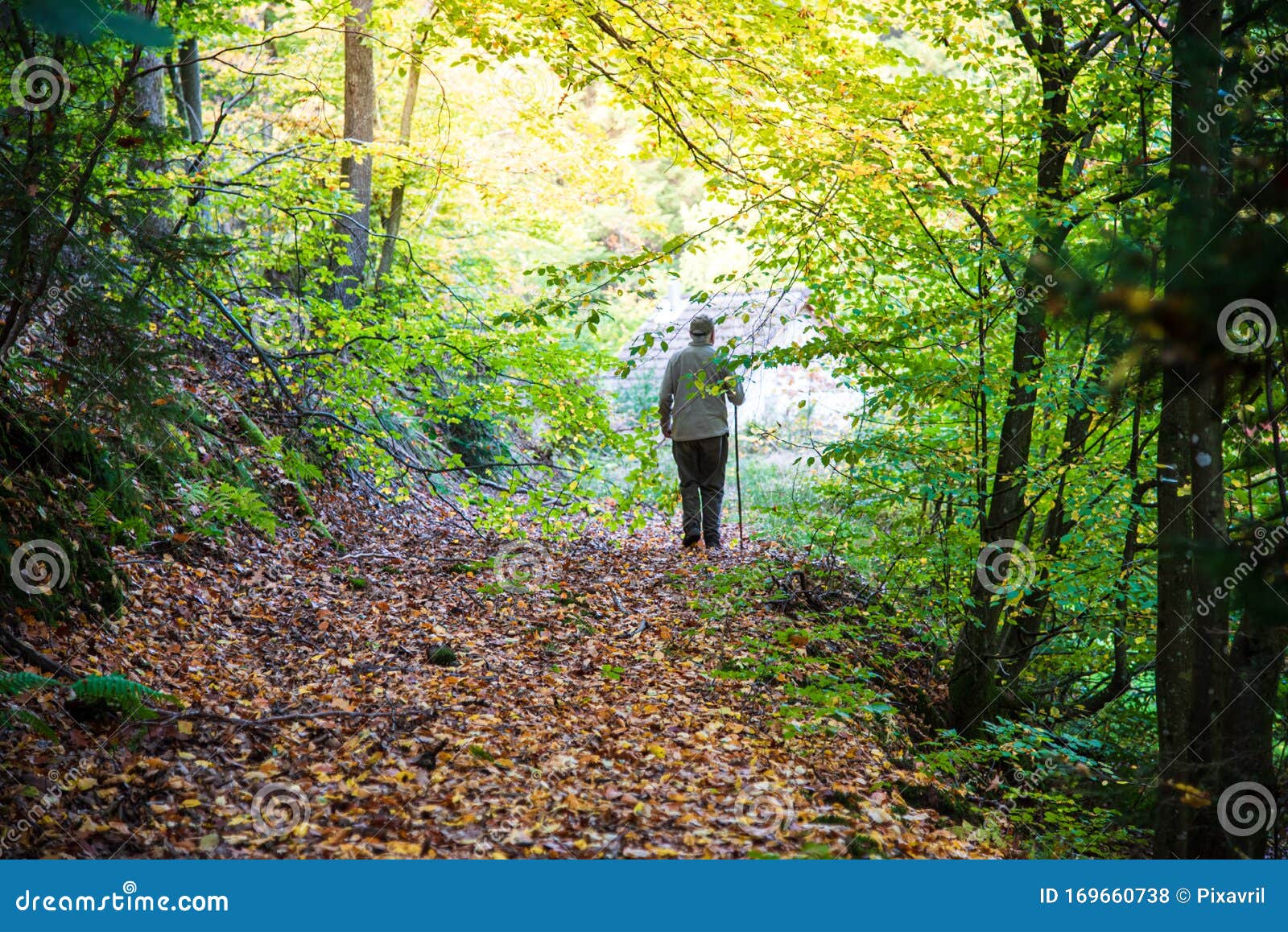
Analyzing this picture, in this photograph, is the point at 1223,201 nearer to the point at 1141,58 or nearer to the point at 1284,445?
the point at 1284,445

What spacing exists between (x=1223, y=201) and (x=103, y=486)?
20.8 feet

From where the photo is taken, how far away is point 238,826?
3717 millimetres

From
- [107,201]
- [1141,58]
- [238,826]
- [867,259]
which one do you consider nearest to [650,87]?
[867,259]
